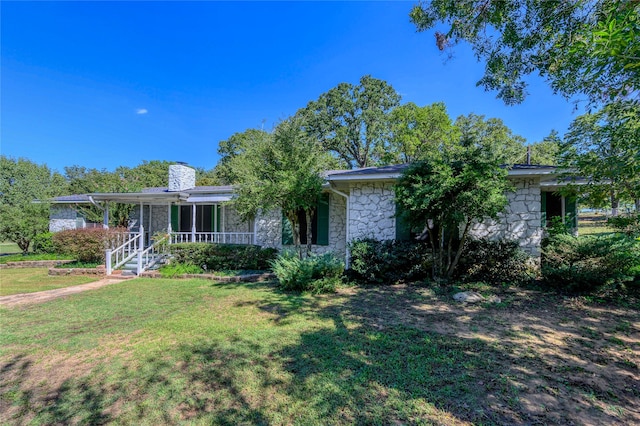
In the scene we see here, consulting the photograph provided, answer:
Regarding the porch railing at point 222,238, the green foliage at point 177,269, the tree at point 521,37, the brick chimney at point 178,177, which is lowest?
the green foliage at point 177,269

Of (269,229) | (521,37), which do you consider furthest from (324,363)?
(269,229)

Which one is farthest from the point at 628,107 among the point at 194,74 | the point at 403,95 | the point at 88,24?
the point at 403,95

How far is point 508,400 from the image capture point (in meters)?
2.69

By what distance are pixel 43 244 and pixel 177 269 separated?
9.59 meters

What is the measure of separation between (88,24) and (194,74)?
219 inches

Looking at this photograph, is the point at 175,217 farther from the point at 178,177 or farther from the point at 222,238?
the point at 222,238

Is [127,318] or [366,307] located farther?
[366,307]

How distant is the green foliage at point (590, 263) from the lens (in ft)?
19.8

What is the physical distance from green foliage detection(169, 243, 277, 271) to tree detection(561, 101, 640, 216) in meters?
8.67

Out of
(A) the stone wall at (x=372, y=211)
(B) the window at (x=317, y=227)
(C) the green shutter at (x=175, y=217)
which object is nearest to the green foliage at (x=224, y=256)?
(B) the window at (x=317, y=227)

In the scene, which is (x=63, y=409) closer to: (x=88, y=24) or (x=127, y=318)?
(x=127, y=318)

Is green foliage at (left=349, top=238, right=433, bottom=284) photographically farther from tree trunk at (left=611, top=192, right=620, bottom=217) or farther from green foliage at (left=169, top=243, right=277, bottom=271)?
tree trunk at (left=611, top=192, right=620, bottom=217)

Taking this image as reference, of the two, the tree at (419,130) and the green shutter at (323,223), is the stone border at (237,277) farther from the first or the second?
the tree at (419,130)

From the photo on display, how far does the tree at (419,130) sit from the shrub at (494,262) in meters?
15.5
